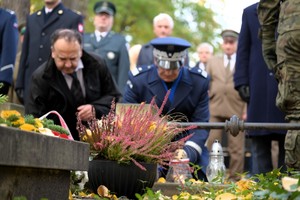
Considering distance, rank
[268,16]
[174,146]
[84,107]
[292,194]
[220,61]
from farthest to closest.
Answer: [220,61]
[84,107]
[268,16]
[174,146]
[292,194]

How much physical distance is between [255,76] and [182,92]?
1.27m

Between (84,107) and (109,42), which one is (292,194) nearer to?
(84,107)

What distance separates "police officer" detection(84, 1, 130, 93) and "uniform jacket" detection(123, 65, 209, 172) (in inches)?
132

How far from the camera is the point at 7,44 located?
458 inches

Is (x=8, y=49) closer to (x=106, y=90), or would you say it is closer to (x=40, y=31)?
(x=40, y=31)

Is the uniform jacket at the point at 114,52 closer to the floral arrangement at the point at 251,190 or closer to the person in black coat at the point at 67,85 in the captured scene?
the person in black coat at the point at 67,85

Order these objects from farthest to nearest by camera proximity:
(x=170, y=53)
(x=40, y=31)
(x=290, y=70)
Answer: (x=40, y=31)
(x=170, y=53)
(x=290, y=70)

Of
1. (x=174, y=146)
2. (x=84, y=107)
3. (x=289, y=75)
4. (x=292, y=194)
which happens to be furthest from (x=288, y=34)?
(x=292, y=194)

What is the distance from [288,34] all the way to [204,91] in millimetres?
2064

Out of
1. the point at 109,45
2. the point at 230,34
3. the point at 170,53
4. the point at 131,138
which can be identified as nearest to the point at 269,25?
the point at 170,53

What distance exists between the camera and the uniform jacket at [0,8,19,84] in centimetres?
1158

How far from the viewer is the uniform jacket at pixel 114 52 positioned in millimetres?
13078

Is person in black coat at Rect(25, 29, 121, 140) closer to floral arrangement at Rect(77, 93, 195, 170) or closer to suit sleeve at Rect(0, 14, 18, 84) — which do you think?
suit sleeve at Rect(0, 14, 18, 84)

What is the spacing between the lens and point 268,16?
8.32m
